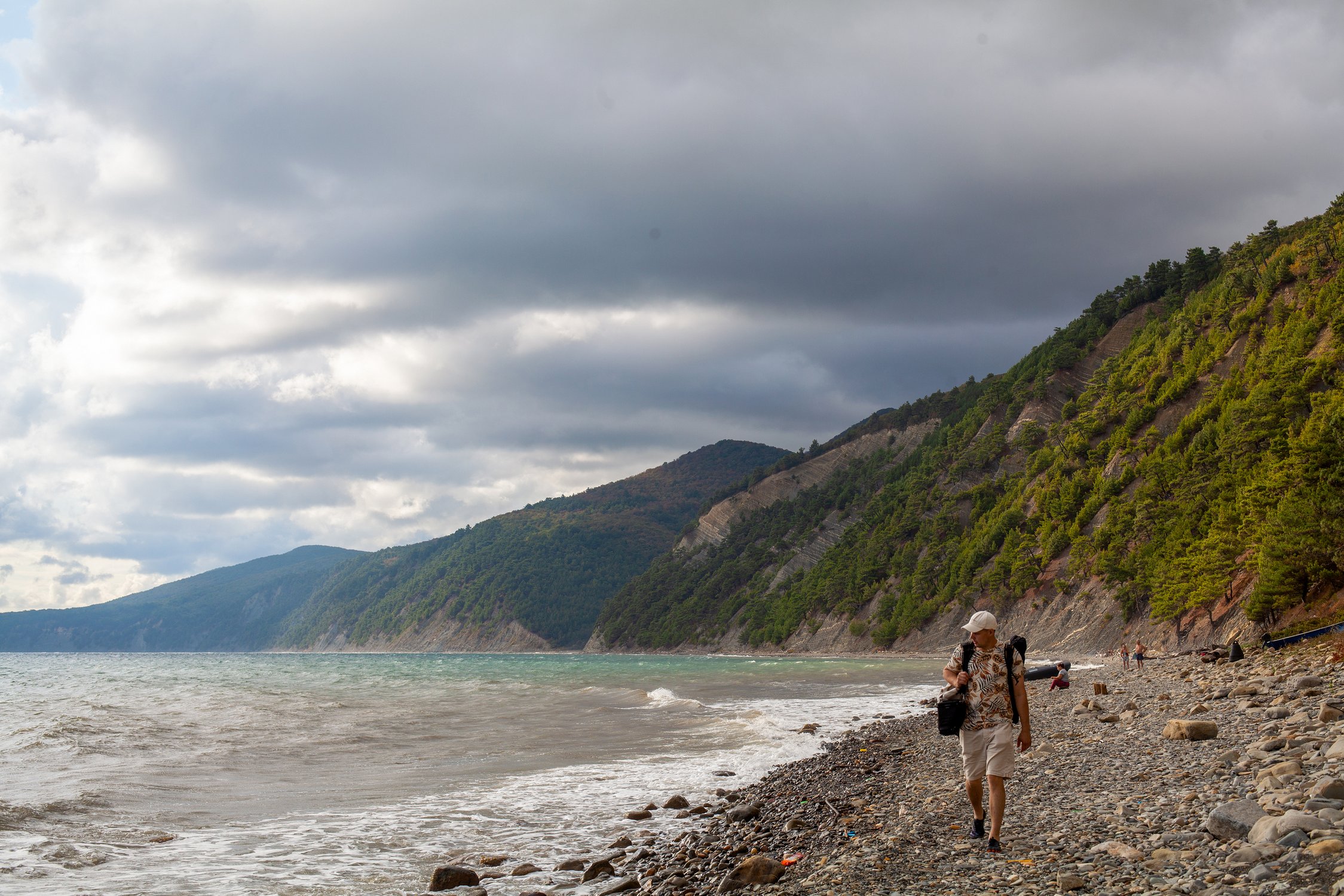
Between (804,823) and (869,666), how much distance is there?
2542 inches

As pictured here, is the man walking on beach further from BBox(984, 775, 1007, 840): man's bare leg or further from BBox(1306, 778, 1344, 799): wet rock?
BBox(1306, 778, 1344, 799): wet rock

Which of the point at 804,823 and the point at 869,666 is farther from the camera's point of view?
the point at 869,666

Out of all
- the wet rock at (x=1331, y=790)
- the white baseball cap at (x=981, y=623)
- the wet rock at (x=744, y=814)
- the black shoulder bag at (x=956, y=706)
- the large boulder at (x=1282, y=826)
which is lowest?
the wet rock at (x=744, y=814)

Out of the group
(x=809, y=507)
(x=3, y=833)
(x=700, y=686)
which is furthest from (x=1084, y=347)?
(x=3, y=833)

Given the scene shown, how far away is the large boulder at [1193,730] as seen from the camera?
474 inches

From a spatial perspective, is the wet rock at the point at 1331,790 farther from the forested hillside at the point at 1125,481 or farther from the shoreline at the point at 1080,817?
the forested hillside at the point at 1125,481

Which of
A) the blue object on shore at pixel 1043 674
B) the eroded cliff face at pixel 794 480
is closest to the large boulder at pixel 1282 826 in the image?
the blue object on shore at pixel 1043 674

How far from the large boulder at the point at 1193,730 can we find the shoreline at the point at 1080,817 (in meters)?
0.17

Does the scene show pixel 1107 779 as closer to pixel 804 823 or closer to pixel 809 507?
pixel 804 823

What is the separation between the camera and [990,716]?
842cm

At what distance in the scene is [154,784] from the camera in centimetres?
1883

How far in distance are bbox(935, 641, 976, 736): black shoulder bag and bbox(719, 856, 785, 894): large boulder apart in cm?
238

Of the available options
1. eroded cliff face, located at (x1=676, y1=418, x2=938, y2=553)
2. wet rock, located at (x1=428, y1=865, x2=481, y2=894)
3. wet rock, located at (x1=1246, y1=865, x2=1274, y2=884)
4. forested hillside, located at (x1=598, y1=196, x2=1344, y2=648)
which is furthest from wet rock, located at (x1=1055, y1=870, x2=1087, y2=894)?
eroded cliff face, located at (x1=676, y1=418, x2=938, y2=553)

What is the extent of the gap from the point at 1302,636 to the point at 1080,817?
19116 mm
